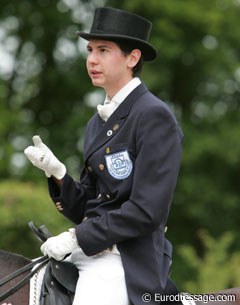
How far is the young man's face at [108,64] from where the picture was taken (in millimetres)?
3645

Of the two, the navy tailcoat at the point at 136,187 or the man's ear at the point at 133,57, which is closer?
the navy tailcoat at the point at 136,187

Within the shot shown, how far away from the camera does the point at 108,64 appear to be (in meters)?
3.64

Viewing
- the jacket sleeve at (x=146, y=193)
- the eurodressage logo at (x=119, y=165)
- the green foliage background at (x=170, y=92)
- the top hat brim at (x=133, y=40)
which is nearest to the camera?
the jacket sleeve at (x=146, y=193)

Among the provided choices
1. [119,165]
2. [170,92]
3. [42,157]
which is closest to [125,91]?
[119,165]

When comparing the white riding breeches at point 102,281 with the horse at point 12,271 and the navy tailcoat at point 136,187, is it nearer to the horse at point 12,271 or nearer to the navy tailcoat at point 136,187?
the navy tailcoat at point 136,187

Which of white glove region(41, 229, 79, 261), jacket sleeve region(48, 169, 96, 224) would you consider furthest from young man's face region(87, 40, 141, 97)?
white glove region(41, 229, 79, 261)

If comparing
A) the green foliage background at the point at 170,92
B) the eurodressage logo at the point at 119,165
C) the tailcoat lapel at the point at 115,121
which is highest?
the tailcoat lapel at the point at 115,121

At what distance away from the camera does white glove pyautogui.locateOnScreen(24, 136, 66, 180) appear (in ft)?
11.8

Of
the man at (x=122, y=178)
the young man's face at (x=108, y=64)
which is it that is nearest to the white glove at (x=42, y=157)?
the man at (x=122, y=178)

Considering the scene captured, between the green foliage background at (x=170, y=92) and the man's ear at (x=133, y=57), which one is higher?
the man's ear at (x=133, y=57)

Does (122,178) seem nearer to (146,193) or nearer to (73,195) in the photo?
(146,193)

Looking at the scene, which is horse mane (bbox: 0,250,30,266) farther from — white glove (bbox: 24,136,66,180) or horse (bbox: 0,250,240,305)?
white glove (bbox: 24,136,66,180)

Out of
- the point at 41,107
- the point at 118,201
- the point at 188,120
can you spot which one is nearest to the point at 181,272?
the point at 188,120

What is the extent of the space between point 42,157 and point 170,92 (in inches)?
483
